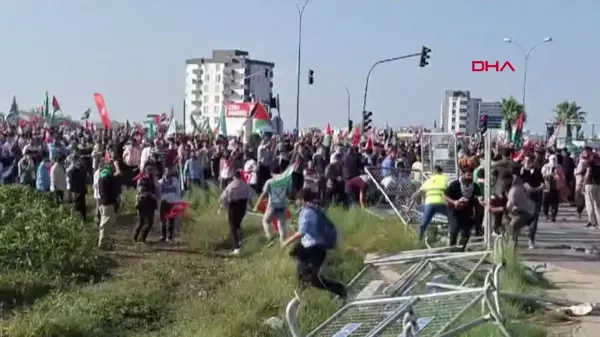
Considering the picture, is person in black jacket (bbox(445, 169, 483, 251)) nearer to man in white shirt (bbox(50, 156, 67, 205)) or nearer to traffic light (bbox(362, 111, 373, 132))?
man in white shirt (bbox(50, 156, 67, 205))

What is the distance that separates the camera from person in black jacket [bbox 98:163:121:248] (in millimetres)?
17234

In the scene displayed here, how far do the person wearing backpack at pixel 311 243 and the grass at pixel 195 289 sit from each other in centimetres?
26

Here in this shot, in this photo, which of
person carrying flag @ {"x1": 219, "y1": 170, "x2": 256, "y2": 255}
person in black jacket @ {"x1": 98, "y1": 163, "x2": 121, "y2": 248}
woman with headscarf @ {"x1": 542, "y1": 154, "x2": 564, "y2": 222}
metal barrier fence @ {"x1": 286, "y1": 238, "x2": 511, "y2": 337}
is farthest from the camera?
woman with headscarf @ {"x1": 542, "y1": 154, "x2": 564, "y2": 222}

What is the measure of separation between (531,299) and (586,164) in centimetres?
1244

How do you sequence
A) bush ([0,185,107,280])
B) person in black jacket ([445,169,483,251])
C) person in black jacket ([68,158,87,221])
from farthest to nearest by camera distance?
person in black jacket ([68,158,87,221]) → person in black jacket ([445,169,483,251]) → bush ([0,185,107,280])

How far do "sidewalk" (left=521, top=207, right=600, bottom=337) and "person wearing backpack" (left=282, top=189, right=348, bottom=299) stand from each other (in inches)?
102

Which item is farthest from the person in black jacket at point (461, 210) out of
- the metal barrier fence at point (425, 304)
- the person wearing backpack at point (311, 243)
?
the metal barrier fence at point (425, 304)

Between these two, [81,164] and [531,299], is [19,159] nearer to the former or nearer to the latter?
[81,164]

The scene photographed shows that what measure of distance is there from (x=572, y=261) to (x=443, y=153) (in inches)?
248

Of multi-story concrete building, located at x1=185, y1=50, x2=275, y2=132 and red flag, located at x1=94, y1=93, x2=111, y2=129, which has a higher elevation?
multi-story concrete building, located at x1=185, y1=50, x2=275, y2=132

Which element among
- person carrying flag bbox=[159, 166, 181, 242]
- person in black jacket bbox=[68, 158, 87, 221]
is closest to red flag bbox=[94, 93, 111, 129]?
person in black jacket bbox=[68, 158, 87, 221]

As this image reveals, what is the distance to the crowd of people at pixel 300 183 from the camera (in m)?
15.2

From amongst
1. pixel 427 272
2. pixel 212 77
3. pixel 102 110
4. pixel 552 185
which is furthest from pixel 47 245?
pixel 212 77

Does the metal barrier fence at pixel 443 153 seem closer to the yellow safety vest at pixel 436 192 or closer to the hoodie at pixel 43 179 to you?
the yellow safety vest at pixel 436 192
